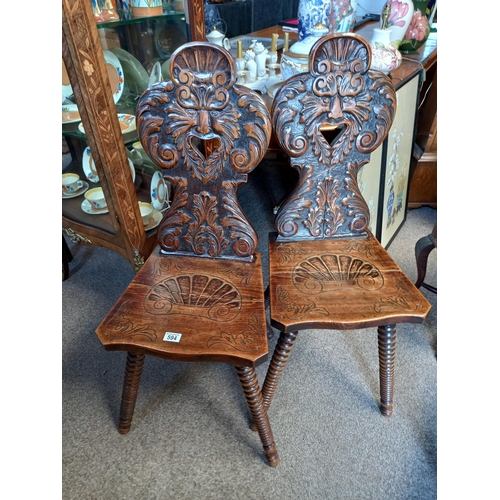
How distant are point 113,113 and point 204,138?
0.93ft

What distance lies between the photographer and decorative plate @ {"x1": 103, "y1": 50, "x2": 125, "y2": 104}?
133cm

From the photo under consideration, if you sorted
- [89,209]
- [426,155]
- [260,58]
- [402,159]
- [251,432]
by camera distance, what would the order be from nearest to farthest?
[251,432]
[89,209]
[260,58]
[402,159]
[426,155]

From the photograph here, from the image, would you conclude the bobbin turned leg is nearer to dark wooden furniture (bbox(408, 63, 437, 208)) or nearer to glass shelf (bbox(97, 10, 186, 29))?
glass shelf (bbox(97, 10, 186, 29))

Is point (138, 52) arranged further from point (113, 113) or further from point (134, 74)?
point (113, 113)

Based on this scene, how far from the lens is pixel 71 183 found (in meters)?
1.59

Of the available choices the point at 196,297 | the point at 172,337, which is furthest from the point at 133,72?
the point at 172,337

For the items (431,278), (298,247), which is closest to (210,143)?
(298,247)

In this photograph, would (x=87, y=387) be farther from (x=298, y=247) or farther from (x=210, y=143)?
(x=210, y=143)

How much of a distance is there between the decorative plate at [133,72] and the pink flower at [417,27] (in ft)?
4.58

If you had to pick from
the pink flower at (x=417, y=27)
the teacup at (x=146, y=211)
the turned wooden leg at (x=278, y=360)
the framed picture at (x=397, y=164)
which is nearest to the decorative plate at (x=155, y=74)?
the teacup at (x=146, y=211)

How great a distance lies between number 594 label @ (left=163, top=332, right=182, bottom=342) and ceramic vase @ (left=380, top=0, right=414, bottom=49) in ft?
5.60

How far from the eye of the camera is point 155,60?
152cm

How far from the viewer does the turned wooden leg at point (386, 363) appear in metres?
1.18

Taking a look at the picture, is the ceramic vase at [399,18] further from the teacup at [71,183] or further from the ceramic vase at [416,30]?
the teacup at [71,183]
